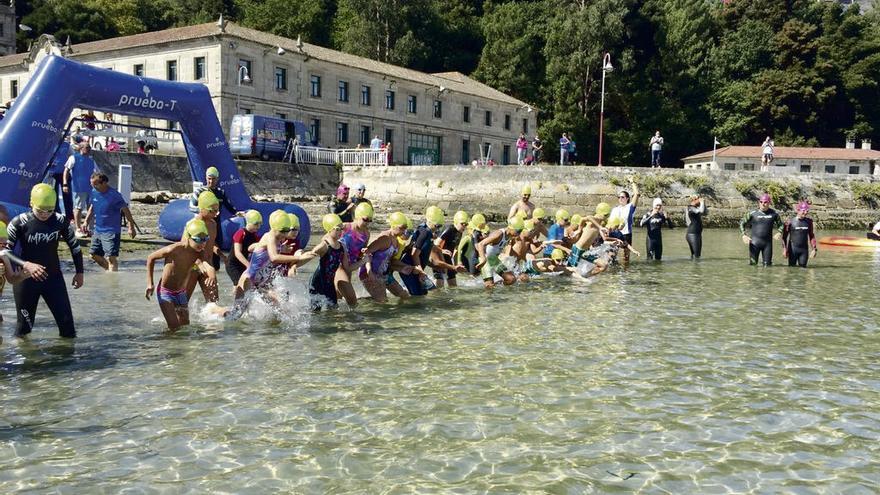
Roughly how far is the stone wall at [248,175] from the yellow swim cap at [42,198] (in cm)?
1714

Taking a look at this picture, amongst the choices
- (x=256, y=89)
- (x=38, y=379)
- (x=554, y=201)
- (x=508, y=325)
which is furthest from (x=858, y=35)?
(x=38, y=379)

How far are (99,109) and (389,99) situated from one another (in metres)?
39.1

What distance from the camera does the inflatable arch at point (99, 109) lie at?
11578 millimetres

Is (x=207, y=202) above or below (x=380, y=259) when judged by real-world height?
above

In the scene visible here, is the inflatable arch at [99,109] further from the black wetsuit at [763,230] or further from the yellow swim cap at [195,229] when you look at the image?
the black wetsuit at [763,230]

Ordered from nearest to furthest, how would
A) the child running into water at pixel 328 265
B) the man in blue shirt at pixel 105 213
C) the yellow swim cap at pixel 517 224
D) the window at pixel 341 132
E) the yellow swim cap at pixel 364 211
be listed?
the child running into water at pixel 328 265
the yellow swim cap at pixel 364 211
the man in blue shirt at pixel 105 213
the yellow swim cap at pixel 517 224
the window at pixel 341 132

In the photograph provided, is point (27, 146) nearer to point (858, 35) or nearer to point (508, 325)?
point (508, 325)

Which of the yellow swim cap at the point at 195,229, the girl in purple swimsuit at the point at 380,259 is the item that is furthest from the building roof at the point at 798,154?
the yellow swim cap at the point at 195,229

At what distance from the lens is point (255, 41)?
139ft

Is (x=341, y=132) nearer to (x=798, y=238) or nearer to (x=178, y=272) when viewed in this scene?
(x=798, y=238)

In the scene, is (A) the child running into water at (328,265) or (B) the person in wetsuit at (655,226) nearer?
(A) the child running into water at (328,265)

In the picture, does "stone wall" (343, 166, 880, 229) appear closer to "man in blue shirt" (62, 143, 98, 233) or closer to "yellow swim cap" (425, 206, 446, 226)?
"man in blue shirt" (62, 143, 98, 233)

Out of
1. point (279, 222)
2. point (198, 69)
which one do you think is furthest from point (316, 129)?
point (279, 222)

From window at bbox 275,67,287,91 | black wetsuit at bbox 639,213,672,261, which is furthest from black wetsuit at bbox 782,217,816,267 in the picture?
window at bbox 275,67,287,91
